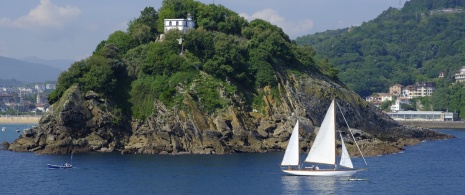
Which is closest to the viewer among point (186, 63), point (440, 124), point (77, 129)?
point (77, 129)

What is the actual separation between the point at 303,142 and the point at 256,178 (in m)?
20.7

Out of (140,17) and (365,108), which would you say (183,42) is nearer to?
(140,17)

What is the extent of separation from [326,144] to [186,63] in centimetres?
3101

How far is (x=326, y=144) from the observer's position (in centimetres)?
7612

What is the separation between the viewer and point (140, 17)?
11969 centimetres

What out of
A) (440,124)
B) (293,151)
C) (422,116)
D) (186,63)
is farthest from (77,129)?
(422,116)

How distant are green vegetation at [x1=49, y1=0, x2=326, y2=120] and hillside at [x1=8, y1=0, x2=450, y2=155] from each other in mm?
121

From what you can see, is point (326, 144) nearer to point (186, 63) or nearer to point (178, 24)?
point (186, 63)

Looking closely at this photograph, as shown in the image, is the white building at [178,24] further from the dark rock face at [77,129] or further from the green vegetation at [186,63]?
the dark rock face at [77,129]

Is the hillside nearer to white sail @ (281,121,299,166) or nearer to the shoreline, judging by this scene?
white sail @ (281,121,299,166)

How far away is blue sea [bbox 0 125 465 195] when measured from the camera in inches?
2751

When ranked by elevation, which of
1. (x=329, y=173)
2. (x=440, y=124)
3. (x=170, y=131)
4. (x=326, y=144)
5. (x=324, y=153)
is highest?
(x=440, y=124)

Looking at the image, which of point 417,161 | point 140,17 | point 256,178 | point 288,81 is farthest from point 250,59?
point 256,178

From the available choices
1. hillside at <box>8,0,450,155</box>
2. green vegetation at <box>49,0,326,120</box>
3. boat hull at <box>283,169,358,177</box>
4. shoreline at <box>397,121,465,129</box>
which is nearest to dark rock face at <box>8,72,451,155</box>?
hillside at <box>8,0,450,155</box>
